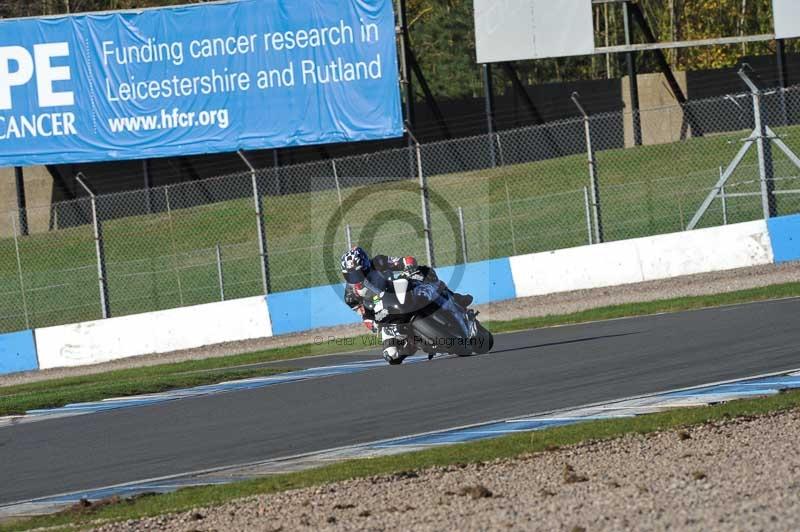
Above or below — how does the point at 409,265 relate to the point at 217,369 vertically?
above

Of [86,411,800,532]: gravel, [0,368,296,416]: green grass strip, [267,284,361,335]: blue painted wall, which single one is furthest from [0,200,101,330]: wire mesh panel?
[86,411,800,532]: gravel

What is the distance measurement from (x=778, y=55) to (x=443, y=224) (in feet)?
38.3

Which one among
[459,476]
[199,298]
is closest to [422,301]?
[459,476]

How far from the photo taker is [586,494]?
6.86 m

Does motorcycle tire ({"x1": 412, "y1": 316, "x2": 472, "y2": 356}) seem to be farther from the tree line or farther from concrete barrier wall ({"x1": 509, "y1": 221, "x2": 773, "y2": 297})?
the tree line

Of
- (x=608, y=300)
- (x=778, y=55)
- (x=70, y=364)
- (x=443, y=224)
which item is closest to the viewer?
(x=608, y=300)

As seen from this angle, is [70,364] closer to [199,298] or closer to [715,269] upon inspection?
→ [199,298]

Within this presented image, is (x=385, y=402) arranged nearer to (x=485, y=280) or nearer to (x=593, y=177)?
(x=485, y=280)

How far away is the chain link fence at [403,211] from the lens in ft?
78.7

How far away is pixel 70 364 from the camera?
21922 mm

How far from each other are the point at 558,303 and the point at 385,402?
8.41 metres

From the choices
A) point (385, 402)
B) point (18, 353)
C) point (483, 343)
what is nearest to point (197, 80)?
point (18, 353)

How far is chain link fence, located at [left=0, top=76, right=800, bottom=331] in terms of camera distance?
945 inches

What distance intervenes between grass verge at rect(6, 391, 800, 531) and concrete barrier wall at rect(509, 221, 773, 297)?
10.8 metres
